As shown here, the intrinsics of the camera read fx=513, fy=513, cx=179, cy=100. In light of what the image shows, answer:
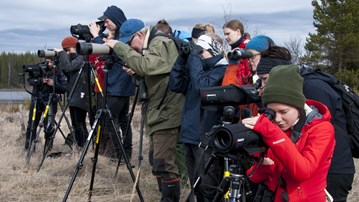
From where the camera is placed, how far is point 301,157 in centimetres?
218

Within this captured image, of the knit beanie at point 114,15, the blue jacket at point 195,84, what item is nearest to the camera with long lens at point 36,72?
the knit beanie at point 114,15

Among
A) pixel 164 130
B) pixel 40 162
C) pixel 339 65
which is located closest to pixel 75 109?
pixel 40 162

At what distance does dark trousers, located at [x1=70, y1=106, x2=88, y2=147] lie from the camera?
6.55m

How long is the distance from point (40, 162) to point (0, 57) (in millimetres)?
42831

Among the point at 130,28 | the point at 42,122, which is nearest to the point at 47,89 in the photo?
the point at 42,122

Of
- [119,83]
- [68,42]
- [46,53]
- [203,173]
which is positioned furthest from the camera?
[68,42]

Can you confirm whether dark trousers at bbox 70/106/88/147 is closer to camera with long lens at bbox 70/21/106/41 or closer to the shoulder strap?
camera with long lens at bbox 70/21/106/41

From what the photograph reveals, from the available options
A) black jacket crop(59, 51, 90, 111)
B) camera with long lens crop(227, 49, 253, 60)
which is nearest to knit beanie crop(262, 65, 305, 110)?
camera with long lens crop(227, 49, 253, 60)

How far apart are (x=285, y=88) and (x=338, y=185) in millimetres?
775

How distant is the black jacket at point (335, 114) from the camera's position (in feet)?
8.68

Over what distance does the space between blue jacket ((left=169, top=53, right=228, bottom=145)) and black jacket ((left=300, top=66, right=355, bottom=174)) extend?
0.93 meters

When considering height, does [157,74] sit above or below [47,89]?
above

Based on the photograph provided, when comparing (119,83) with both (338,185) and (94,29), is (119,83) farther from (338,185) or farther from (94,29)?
(338,185)

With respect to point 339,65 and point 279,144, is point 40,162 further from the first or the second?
point 339,65
